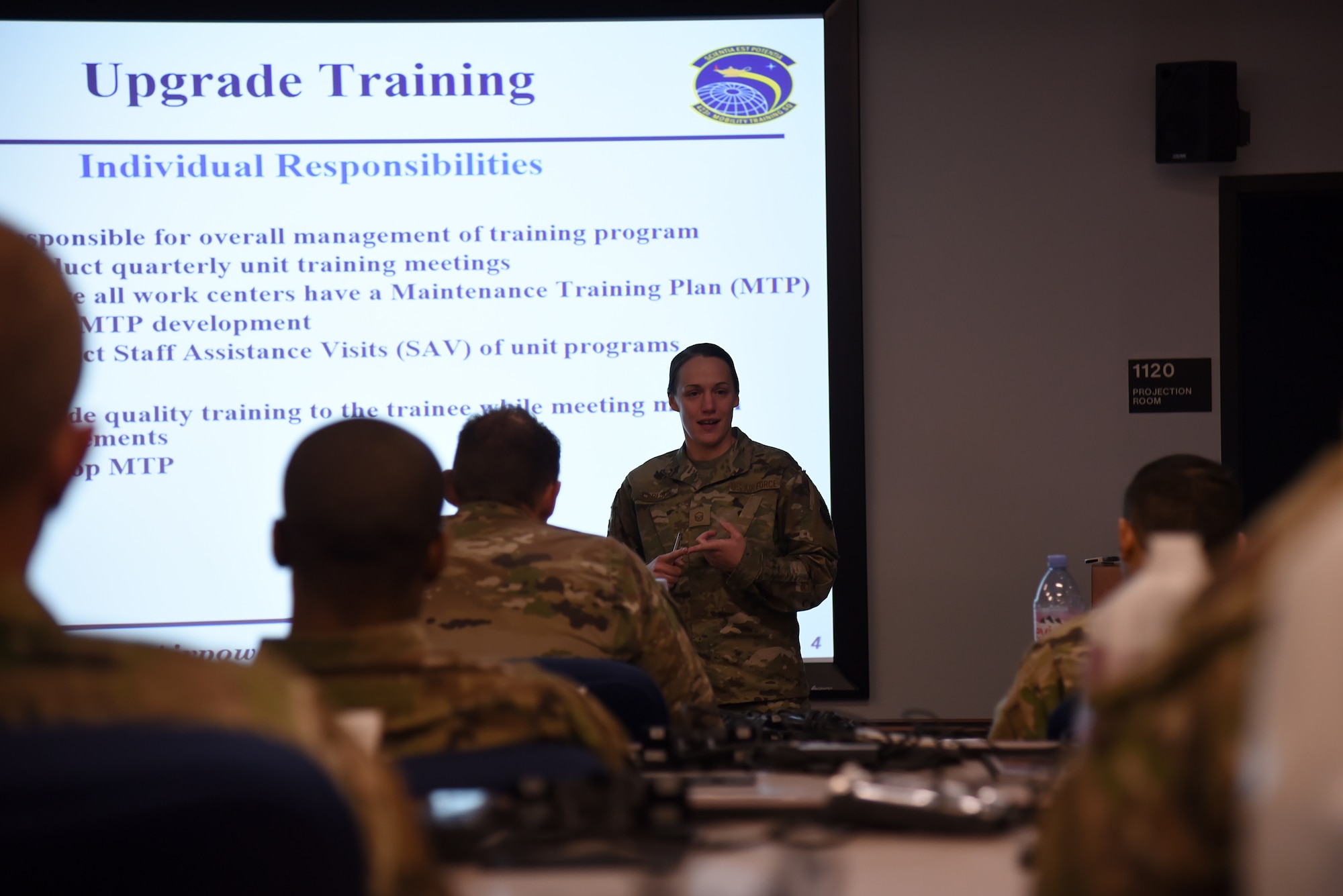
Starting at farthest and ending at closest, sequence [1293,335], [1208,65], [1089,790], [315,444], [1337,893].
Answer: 1. [1293,335]
2. [1208,65]
3. [315,444]
4. [1089,790]
5. [1337,893]

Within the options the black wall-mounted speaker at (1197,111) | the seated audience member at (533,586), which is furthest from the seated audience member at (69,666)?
the black wall-mounted speaker at (1197,111)

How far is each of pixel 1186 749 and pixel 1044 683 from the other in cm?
138

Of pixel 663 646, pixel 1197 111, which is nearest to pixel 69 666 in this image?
pixel 663 646

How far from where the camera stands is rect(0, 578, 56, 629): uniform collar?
76cm

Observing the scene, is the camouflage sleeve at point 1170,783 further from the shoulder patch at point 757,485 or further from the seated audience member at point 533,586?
the shoulder patch at point 757,485

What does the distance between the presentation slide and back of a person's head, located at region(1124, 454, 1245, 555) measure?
240 cm

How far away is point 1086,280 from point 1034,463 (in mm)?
697

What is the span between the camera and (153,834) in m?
0.68

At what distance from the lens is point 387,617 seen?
1.37 metres

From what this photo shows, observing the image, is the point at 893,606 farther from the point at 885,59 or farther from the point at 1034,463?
the point at 885,59

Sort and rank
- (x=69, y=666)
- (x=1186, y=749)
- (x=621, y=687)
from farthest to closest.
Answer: (x=621, y=687)
(x=69, y=666)
(x=1186, y=749)

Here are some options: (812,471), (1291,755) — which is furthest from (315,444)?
(812,471)

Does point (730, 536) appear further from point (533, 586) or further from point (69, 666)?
point (69, 666)

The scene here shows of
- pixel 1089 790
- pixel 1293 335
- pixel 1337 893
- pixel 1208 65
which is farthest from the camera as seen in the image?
pixel 1293 335
